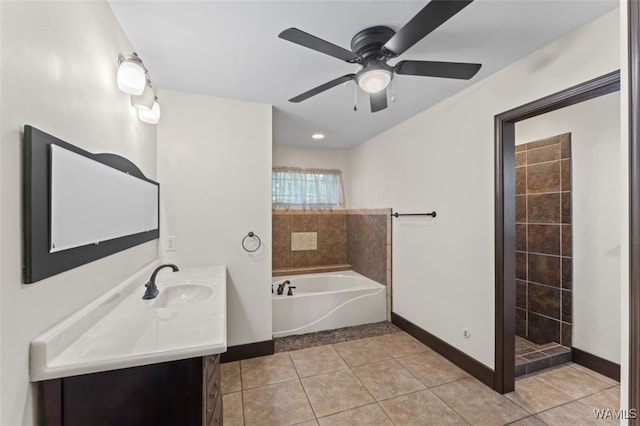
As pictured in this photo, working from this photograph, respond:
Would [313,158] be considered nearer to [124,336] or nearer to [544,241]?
[544,241]

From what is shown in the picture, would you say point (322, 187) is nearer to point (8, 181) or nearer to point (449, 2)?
point (449, 2)

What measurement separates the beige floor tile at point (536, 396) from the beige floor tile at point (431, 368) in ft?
1.16

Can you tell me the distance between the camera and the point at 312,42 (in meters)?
1.29

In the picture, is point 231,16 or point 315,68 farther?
point 315,68

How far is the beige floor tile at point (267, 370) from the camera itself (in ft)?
7.09

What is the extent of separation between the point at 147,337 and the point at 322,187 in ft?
11.6

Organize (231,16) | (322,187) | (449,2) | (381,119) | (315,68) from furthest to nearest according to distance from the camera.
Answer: (322,187) → (381,119) → (315,68) → (231,16) → (449,2)

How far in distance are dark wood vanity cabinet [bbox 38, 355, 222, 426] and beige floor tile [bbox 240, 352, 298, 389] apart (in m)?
1.23

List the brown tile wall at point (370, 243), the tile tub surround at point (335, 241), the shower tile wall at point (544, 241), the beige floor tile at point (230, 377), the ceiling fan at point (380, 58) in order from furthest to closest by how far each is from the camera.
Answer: the tile tub surround at point (335, 241) → the brown tile wall at point (370, 243) → the shower tile wall at point (544, 241) → the beige floor tile at point (230, 377) → the ceiling fan at point (380, 58)

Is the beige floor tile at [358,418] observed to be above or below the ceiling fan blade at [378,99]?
below

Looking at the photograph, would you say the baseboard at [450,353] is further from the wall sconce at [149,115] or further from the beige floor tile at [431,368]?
the wall sconce at [149,115]

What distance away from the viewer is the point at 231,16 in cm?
143

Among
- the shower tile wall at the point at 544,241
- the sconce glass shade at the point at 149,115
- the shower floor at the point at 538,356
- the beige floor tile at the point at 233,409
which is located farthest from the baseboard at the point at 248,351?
the shower tile wall at the point at 544,241

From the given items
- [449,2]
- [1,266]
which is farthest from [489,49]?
[1,266]
